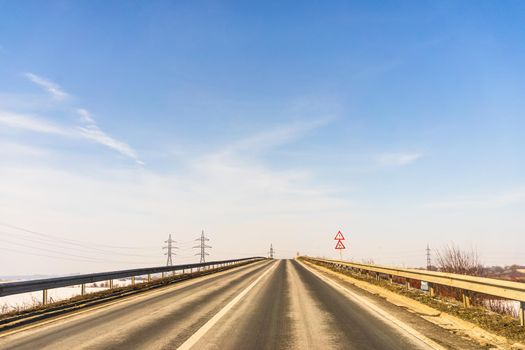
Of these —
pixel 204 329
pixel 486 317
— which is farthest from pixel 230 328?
pixel 486 317

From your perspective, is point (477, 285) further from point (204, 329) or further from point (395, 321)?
point (204, 329)

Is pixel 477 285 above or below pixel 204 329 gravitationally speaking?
above

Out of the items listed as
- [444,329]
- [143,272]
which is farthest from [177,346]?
[143,272]

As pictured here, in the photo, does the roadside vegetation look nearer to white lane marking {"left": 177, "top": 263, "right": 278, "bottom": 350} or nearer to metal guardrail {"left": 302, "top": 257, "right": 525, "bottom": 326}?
metal guardrail {"left": 302, "top": 257, "right": 525, "bottom": 326}

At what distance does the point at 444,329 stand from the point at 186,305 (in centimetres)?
665

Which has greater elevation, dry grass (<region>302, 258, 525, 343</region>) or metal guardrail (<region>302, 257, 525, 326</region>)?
metal guardrail (<region>302, 257, 525, 326</region>)

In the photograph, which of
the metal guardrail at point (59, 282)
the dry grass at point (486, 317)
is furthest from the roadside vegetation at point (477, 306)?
the metal guardrail at point (59, 282)

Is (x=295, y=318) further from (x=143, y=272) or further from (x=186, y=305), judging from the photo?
(x=143, y=272)

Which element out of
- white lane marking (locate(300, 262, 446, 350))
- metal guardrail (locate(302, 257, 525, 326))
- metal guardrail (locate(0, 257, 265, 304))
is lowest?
white lane marking (locate(300, 262, 446, 350))

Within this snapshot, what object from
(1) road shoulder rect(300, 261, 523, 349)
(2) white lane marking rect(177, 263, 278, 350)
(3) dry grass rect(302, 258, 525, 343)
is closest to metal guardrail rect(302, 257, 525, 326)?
(3) dry grass rect(302, 258, 525, 343)

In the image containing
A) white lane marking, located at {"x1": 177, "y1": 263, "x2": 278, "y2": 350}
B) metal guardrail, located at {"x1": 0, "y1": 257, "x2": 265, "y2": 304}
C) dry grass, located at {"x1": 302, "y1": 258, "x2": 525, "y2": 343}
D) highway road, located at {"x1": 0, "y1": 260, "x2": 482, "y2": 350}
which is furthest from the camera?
metal guardrail, located at {"x1": 0, "y1": 257, "x2": 265, "y2": 304}

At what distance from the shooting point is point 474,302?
10.4 metres

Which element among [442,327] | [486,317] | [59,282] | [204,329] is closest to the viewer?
[204,329]

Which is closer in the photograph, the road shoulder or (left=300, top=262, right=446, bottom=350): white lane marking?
(left=300, top=262, right=446, bottom=350): white lane marking
